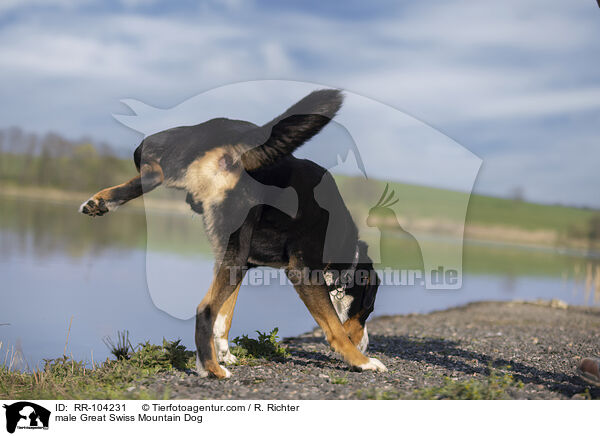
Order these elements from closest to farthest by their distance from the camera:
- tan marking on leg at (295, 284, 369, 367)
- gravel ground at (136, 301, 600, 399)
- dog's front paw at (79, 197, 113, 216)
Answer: gravel ground at (136, 301, 600, 399) < dog's front paw at (79, 197, 113, 216) < tan marking on leg at (295, 284, 369, 367)

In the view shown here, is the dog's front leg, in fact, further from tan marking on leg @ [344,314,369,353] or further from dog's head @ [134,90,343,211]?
tan marking on leg @ [344,314,369,353]

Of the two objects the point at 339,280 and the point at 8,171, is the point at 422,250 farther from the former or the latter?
the point at 8,171

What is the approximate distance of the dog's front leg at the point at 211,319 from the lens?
4.72 metres

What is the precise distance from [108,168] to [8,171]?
21.2 metres

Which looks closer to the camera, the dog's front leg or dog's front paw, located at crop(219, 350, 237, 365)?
the dog's front leg

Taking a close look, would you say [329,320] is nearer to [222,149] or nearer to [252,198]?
[252,198]

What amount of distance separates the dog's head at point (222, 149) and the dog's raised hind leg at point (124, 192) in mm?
90

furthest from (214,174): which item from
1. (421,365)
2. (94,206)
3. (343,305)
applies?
(421,365)

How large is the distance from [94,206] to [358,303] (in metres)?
3.30

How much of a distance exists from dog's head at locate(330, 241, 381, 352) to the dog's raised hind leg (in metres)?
2.59

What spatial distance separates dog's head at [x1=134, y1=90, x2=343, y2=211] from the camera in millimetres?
4781

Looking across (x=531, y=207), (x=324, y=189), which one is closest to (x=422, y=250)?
(x=324, y=189)

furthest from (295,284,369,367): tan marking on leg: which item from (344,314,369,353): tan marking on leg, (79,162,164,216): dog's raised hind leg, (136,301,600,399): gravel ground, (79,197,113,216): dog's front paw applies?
(79,197,113,216): dog's front paw
